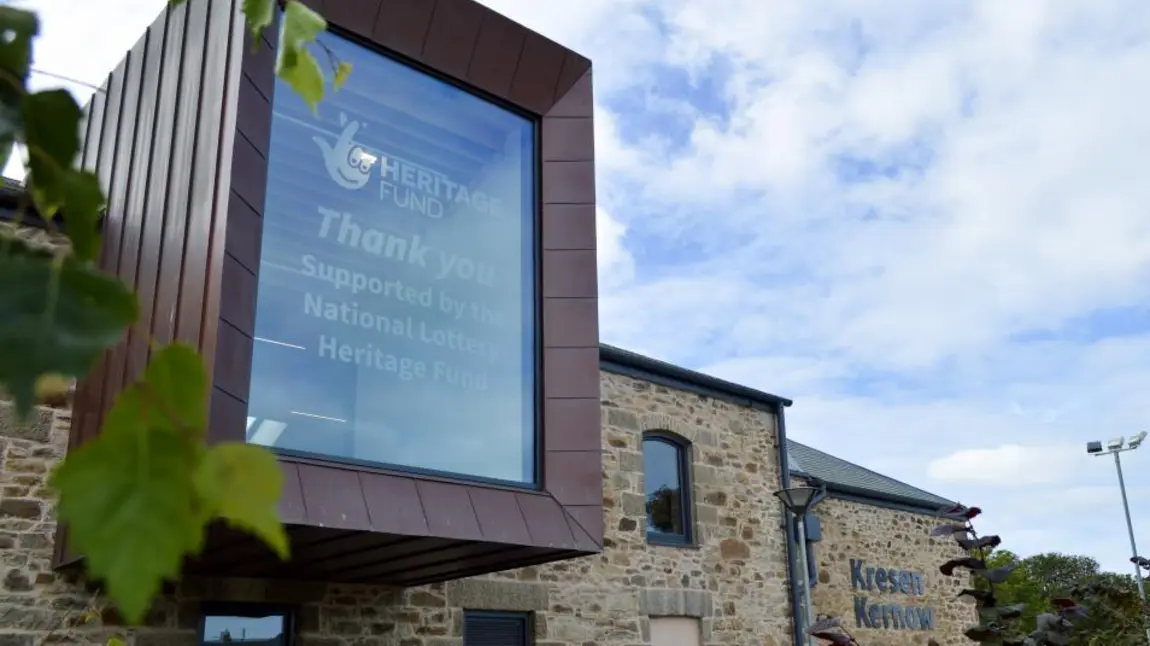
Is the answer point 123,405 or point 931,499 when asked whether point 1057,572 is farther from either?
point 123,405

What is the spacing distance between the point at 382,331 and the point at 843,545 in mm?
8973

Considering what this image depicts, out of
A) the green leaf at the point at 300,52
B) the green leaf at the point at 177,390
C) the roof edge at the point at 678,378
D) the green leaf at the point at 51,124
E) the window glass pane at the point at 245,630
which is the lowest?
the green leaf at the point at 177,390

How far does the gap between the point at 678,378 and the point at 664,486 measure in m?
1.21

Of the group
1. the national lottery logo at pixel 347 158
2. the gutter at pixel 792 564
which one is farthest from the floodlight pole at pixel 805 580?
the national lottery logo at pixel 347 158

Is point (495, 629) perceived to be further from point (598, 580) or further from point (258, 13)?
point (258, 13)

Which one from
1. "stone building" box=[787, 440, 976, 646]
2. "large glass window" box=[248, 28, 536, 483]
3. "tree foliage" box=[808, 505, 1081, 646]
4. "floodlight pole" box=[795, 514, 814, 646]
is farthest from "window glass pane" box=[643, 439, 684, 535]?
"tree foliage" box=[808, 505, 1081, 646]

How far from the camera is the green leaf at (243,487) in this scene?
91 centimetres

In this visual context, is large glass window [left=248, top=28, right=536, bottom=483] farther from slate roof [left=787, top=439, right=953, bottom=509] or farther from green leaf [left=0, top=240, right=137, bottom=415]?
slate roof [left=787, top=439, right=953, bottom=509]

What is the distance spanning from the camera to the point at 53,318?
95cm

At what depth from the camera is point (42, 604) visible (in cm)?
752

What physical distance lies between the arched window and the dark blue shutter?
2.06 m

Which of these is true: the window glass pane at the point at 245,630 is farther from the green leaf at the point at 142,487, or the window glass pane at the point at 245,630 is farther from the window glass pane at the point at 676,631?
the green leaf at the point at 142,487

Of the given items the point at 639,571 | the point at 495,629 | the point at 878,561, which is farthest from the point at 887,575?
the point at 495,629

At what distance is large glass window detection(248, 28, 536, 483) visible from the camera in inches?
275
